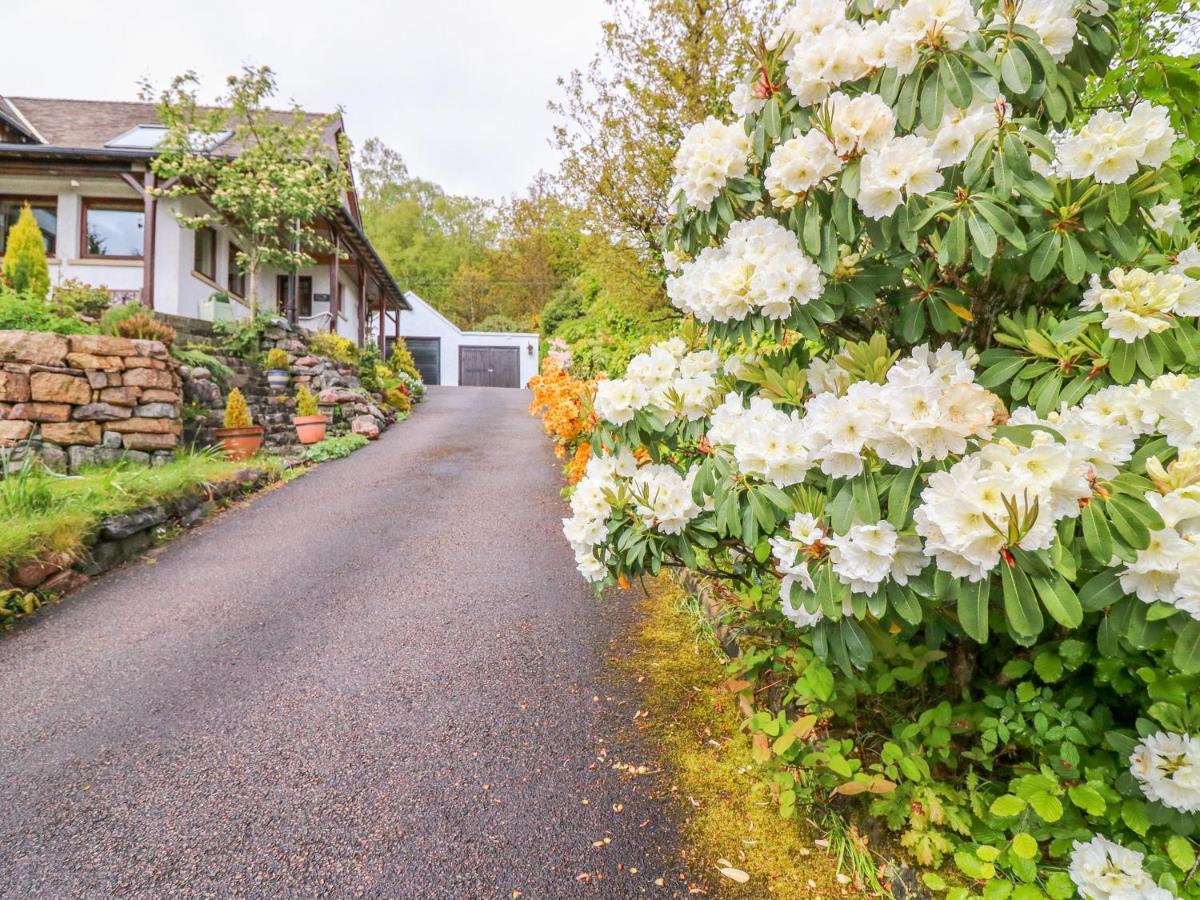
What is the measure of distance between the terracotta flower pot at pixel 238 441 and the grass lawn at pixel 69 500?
1317 millimetres

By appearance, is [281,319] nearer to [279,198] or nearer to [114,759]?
[279,198]

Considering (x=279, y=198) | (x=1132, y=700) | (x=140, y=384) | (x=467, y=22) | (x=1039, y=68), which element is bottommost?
(x=1132, y=700)

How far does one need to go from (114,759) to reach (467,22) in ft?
37.8

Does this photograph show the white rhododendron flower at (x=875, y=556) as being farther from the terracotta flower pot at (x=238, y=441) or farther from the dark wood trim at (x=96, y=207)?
the dark wood trim at (x=96, y=207)

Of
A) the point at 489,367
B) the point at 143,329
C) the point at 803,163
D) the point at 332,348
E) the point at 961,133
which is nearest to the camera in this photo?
the point at 961,133

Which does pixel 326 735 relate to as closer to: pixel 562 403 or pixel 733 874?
pixel 733 874

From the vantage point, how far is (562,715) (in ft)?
8.30

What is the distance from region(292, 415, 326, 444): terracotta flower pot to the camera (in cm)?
890

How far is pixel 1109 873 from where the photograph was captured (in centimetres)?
121

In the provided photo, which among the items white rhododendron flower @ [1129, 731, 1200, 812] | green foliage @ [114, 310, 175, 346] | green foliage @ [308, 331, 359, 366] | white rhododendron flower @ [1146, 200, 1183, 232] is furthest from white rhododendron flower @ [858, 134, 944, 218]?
green foliage @ [308, 331, 359, 366]

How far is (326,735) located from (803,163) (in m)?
2.61

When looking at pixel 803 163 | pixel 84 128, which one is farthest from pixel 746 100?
pixel 84 128

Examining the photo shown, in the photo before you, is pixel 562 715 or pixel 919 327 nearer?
pixel 919 327

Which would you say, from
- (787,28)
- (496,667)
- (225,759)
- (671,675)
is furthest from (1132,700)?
(225,759)
